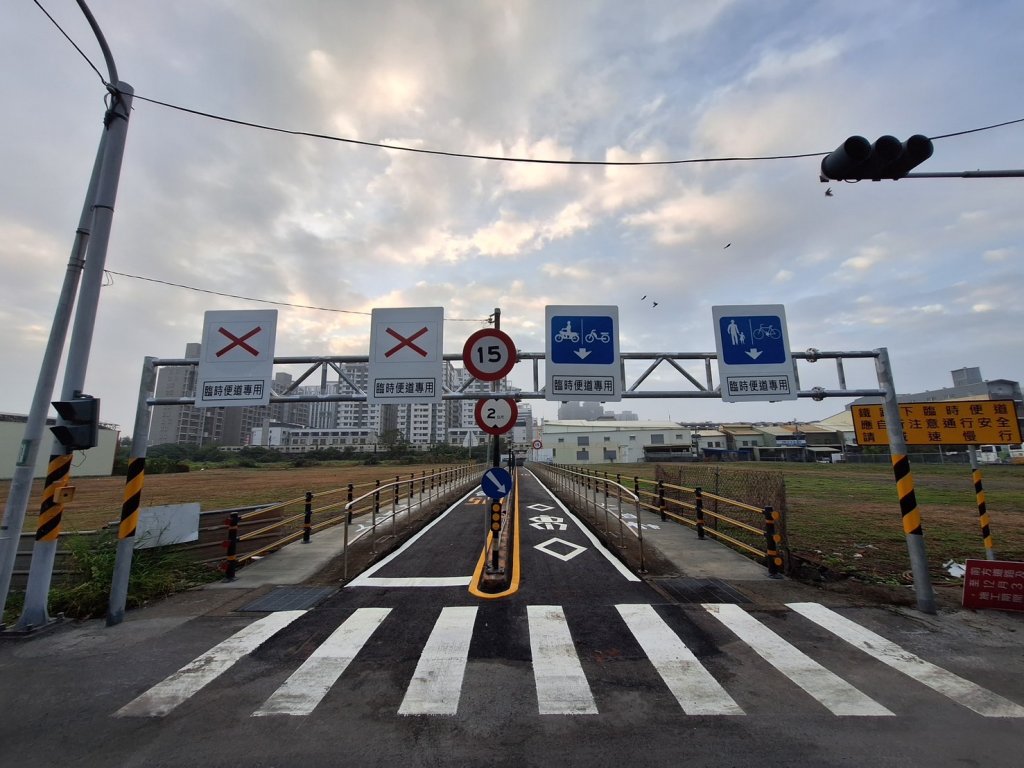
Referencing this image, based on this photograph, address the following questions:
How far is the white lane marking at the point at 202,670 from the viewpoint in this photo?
382cm

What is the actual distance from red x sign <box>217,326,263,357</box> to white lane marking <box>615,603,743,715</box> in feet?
24.7

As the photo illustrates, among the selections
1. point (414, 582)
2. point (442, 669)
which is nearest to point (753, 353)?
point (442, 669)

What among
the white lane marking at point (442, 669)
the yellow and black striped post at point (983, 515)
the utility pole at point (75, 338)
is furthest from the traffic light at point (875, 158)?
the utility pole at point (75, 338)

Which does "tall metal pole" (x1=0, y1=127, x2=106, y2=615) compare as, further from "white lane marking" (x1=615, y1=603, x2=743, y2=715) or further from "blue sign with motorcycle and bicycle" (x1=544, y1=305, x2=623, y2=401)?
"white lane marking" (x1=615, y1=603, x2=743, y2=715)

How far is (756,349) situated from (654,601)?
191 inches

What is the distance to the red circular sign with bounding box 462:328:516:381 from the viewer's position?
6.95 m

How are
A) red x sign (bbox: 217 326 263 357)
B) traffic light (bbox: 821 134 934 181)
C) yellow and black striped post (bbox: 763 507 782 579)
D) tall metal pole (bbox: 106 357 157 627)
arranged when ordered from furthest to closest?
red x sign (bbox: 217 326 263 357)
yellow and black striped post (bbox: 763 507 782 579)
tall metal pole (bbox: 106 357 157 627)
traffic light (bbox: 821 134 934 181)

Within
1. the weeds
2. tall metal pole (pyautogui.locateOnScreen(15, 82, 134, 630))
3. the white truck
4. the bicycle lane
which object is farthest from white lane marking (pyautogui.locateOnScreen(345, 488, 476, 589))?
the white truck

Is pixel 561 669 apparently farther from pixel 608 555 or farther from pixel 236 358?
pixel 236 358

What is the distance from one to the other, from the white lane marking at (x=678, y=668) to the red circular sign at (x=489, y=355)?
392 cm

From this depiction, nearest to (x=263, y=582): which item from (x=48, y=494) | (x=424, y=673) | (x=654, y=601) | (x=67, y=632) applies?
(x=67, y=632)

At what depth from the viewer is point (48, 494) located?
588cm

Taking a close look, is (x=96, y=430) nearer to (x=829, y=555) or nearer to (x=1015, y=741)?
(x=1015, y=741)

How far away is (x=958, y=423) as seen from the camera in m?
7.85
